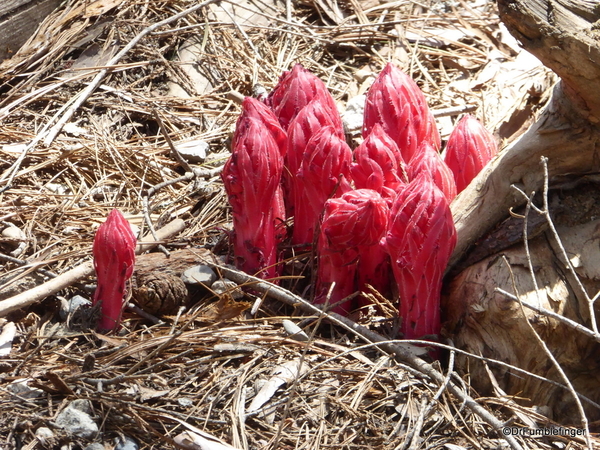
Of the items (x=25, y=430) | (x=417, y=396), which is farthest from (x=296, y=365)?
(x=25, y=430)

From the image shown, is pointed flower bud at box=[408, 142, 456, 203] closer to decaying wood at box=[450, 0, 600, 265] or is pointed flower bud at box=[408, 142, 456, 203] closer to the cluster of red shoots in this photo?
the cluster of red shoots

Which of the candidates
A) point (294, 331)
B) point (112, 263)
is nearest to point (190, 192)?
point (112, 263)

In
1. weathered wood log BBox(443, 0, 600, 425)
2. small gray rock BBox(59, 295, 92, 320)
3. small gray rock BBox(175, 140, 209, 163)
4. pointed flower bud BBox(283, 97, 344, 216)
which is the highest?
pointed flower bud BBox(283, 97, 344, 216)

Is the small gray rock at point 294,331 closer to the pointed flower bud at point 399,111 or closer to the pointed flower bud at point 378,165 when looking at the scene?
the pointed flower bud at point 378,165

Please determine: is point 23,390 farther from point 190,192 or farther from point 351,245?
point 190,192

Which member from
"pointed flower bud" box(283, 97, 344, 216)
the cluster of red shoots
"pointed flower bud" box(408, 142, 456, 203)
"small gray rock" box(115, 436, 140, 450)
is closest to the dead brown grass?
"small gray rock" box(115, 436, 140, 450)
